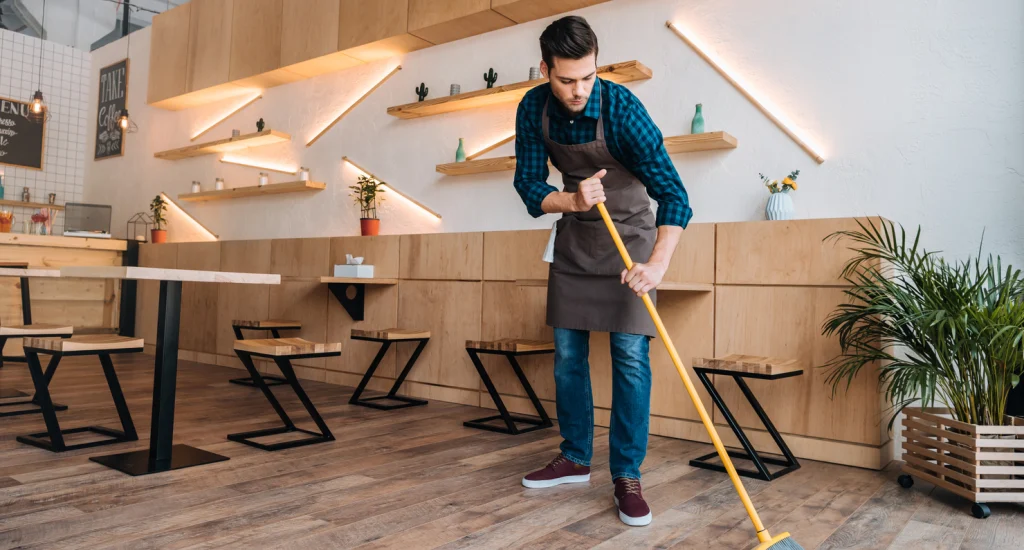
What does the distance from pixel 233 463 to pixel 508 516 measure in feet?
3.65

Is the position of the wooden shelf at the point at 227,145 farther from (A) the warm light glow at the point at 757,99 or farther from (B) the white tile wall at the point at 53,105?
(A) the warm light glow at the point at 757,99

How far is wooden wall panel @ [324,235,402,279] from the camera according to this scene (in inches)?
174

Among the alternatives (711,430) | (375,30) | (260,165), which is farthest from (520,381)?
(260,165)

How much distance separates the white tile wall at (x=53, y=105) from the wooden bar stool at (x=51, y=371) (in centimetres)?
519

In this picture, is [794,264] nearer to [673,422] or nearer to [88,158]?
[673,422]

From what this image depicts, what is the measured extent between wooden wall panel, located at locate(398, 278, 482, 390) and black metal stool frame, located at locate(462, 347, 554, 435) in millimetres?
478

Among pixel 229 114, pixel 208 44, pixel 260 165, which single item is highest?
pixel 208 44

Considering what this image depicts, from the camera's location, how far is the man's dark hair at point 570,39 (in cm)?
186

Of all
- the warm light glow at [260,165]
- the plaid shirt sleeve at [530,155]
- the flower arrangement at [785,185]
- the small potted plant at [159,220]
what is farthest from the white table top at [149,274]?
the small potted plant at [159,220]

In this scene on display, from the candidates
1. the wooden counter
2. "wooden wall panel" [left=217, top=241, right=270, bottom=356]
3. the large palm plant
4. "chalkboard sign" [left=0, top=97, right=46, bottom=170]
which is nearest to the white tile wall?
"chalkboard sign" [left=0, top=97, right=46, bottom=170]

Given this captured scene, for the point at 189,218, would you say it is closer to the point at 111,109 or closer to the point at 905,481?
the point at 111,109

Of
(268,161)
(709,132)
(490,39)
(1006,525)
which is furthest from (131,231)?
(1006,525)

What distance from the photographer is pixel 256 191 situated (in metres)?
5.63

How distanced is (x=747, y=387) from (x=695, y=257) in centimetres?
70
